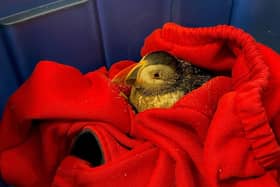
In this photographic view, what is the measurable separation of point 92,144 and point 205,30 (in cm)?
26

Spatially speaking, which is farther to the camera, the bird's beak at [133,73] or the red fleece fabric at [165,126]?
the bird's beak at [133,73]

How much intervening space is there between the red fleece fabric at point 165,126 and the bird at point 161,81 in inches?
1.3

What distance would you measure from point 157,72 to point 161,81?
15mm

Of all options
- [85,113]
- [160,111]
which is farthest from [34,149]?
[160,111]

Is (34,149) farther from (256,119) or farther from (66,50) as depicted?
(256,119)

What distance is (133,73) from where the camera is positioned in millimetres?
633

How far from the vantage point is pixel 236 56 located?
2.16 feet

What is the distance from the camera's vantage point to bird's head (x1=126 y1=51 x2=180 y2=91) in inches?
24.0

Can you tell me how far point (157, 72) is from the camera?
611mm

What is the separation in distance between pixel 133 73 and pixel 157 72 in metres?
0.04

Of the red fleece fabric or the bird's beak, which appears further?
the bird's beak

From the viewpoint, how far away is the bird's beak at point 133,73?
2.06 feet

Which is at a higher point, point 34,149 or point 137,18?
point 137,18

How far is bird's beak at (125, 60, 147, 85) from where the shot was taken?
63 cm
